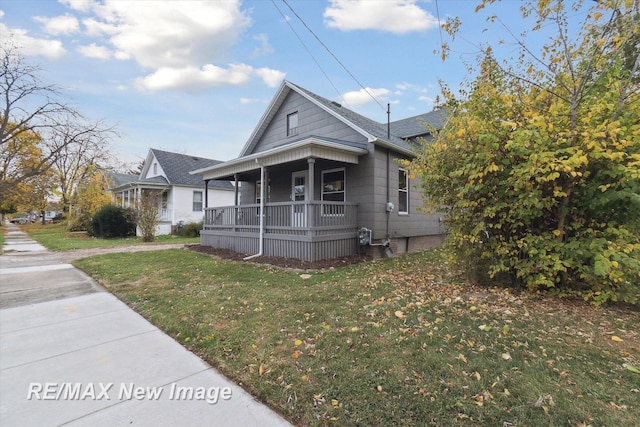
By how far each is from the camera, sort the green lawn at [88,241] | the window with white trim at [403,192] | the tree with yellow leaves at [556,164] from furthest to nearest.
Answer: the green lawn at [88,241], the window with white trim at [403,192], the tree with yellow leaves at [556,164]

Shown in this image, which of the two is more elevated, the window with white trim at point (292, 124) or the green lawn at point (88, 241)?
the window with white trim at point (292, 124)

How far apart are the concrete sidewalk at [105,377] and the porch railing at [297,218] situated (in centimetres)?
445

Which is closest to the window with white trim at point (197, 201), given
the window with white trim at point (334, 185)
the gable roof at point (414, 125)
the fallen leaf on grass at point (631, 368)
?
the window with white trim at point (334, 185)

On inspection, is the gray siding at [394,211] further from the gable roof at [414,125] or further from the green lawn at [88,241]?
the green lawn at [88,241]

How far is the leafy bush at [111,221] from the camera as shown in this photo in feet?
53.9

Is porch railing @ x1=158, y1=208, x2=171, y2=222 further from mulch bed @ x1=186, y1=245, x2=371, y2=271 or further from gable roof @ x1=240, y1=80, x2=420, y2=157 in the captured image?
mulch bed @ x1=186, y1=245, x2=371, y2=271

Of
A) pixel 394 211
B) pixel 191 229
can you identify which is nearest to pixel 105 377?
pixel 394 211

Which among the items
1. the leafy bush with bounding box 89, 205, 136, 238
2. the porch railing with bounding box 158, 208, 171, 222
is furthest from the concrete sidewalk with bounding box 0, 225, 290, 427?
the porch railing with bounding box 158, 208, 171, 222

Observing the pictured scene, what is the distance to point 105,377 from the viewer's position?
265cm

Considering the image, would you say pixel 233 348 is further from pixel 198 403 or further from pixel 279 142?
pixel 279 142

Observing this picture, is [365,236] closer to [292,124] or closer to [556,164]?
[556,164]

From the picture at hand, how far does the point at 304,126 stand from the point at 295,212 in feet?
12.0

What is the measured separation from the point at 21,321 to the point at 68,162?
34924mm

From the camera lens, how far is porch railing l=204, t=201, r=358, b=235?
306 inches
